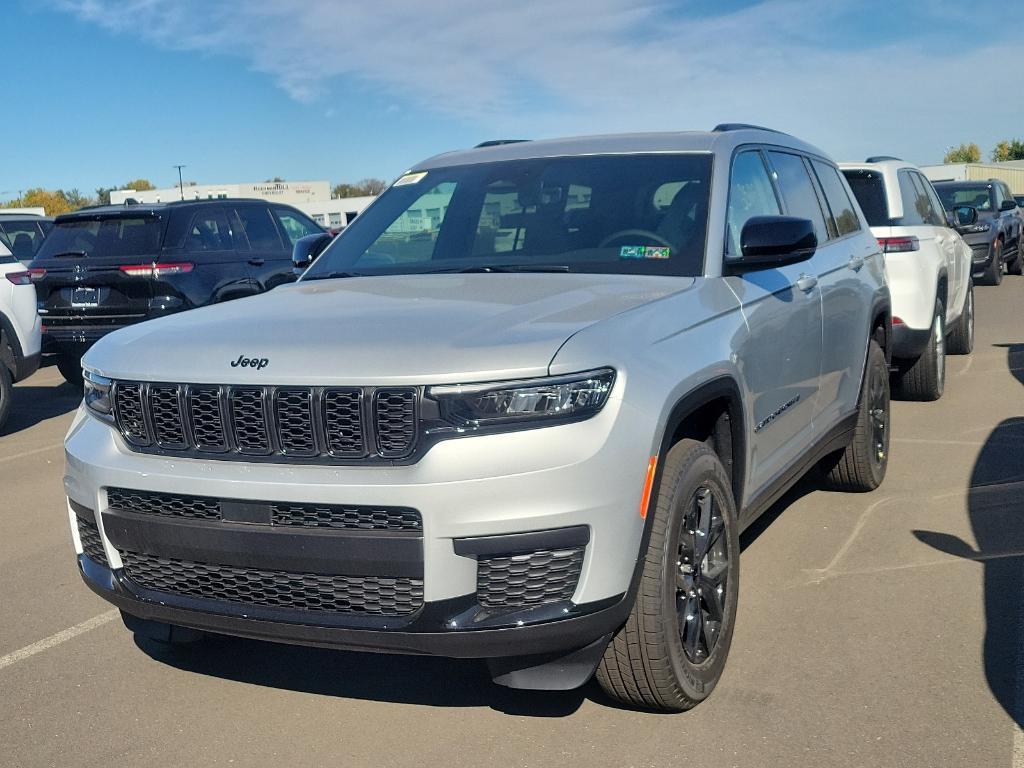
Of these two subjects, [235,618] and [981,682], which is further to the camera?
[981,682]

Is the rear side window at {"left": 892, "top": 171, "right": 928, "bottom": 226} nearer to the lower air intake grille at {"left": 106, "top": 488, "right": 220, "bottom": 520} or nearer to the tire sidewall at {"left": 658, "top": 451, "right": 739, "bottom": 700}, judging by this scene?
the tire sidewall at {"left": 658, "top": 451, "right": 739, "bottom": 700}

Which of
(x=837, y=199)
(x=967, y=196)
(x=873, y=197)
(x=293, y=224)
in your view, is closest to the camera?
(x=837, y=199)

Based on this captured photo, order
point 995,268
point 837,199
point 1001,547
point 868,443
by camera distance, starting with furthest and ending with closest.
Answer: point 995,268 → point 837,199 → point 868,443 → point 1001,547

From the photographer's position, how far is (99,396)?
359cm

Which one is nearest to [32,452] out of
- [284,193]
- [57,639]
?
[57,639]

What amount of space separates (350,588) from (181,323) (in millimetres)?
1207

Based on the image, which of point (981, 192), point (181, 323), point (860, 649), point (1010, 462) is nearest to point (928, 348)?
point (1010, 462)

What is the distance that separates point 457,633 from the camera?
3000 mm

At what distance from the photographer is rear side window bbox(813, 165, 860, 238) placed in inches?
238

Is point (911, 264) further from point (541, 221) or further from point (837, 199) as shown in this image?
point (541, 221)

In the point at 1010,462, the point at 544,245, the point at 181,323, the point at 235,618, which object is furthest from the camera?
the point at 1010,462

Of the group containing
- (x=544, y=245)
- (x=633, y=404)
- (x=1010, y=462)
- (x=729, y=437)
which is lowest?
(x=1010, y=462)

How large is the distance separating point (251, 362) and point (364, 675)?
54.1 inches

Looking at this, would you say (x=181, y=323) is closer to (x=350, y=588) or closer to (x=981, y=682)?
(x=350, y=588)
